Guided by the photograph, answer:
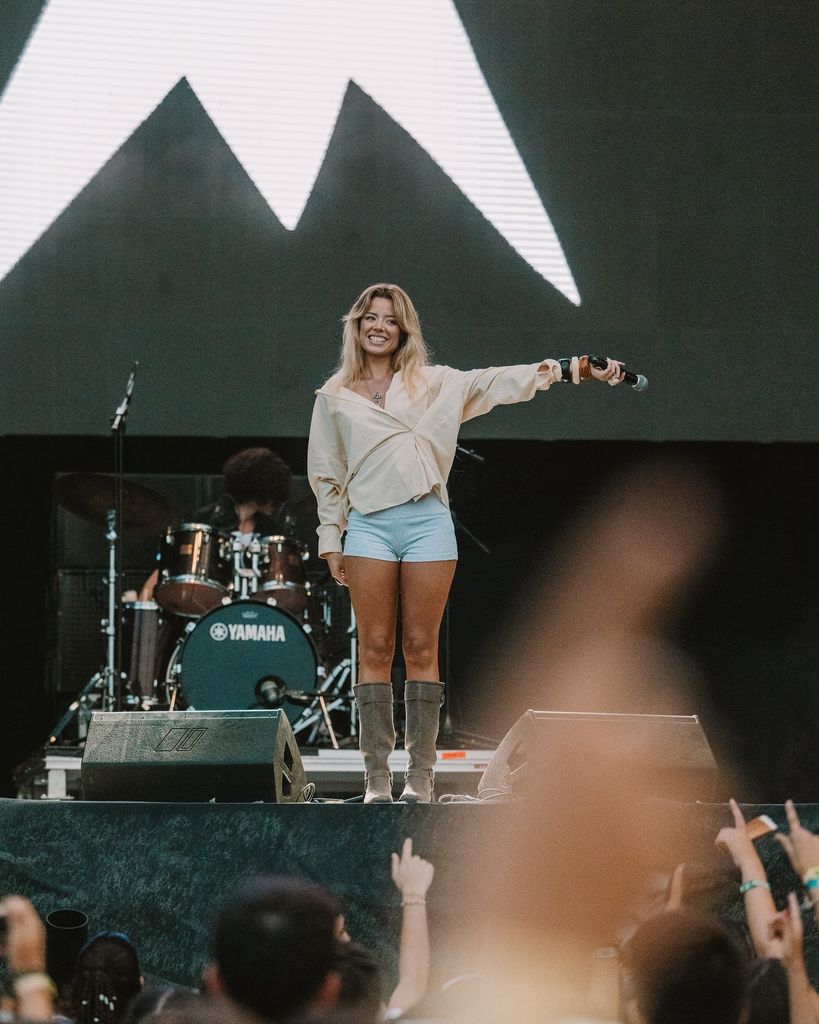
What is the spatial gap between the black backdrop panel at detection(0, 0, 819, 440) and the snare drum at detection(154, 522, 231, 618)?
1.87 feet

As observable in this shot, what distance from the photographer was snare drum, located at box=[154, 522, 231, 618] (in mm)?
7086

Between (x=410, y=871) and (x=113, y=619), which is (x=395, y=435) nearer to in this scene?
(x=410, y=871)

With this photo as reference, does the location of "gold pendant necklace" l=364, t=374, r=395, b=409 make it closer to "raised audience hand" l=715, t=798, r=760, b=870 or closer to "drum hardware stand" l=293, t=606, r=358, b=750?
"raised audience hand" l=715, t=798, r=760, b=870

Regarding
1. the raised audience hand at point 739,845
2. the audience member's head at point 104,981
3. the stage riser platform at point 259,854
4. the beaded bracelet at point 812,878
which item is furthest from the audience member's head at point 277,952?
the stage riser platform at point 259,854

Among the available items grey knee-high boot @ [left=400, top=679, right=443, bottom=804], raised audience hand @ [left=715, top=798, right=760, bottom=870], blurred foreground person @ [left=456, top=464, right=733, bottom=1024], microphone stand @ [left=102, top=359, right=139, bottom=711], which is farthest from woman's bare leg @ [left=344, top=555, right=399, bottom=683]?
microphone stand @ [left=102, top=359, right=139, bottom=711]

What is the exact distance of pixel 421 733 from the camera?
433cm

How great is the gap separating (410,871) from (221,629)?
133 inches

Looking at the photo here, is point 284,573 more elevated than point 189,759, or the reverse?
point 284,573

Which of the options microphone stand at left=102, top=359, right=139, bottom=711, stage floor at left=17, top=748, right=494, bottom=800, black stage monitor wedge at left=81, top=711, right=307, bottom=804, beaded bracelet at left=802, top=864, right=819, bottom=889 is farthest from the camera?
microphone stand at left=102, top=359, right=139, bottom=711

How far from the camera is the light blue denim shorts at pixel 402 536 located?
429 centimetres

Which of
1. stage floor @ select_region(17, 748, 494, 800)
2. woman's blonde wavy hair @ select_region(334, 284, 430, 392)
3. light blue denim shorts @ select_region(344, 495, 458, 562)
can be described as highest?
woman's blonde wavy hair @ select_region(334, 284, 430, 392)

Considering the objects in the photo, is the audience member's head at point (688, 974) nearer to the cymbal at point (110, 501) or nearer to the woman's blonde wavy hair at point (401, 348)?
the woman's blonde wavy hair at point (401, 348)

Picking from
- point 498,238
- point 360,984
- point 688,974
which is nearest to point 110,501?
point 498,238

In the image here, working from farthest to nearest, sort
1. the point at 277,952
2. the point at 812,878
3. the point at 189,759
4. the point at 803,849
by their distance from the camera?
the point at 189,759 < the point at 803,849 < the point at 812,878 < the point at 277,952
